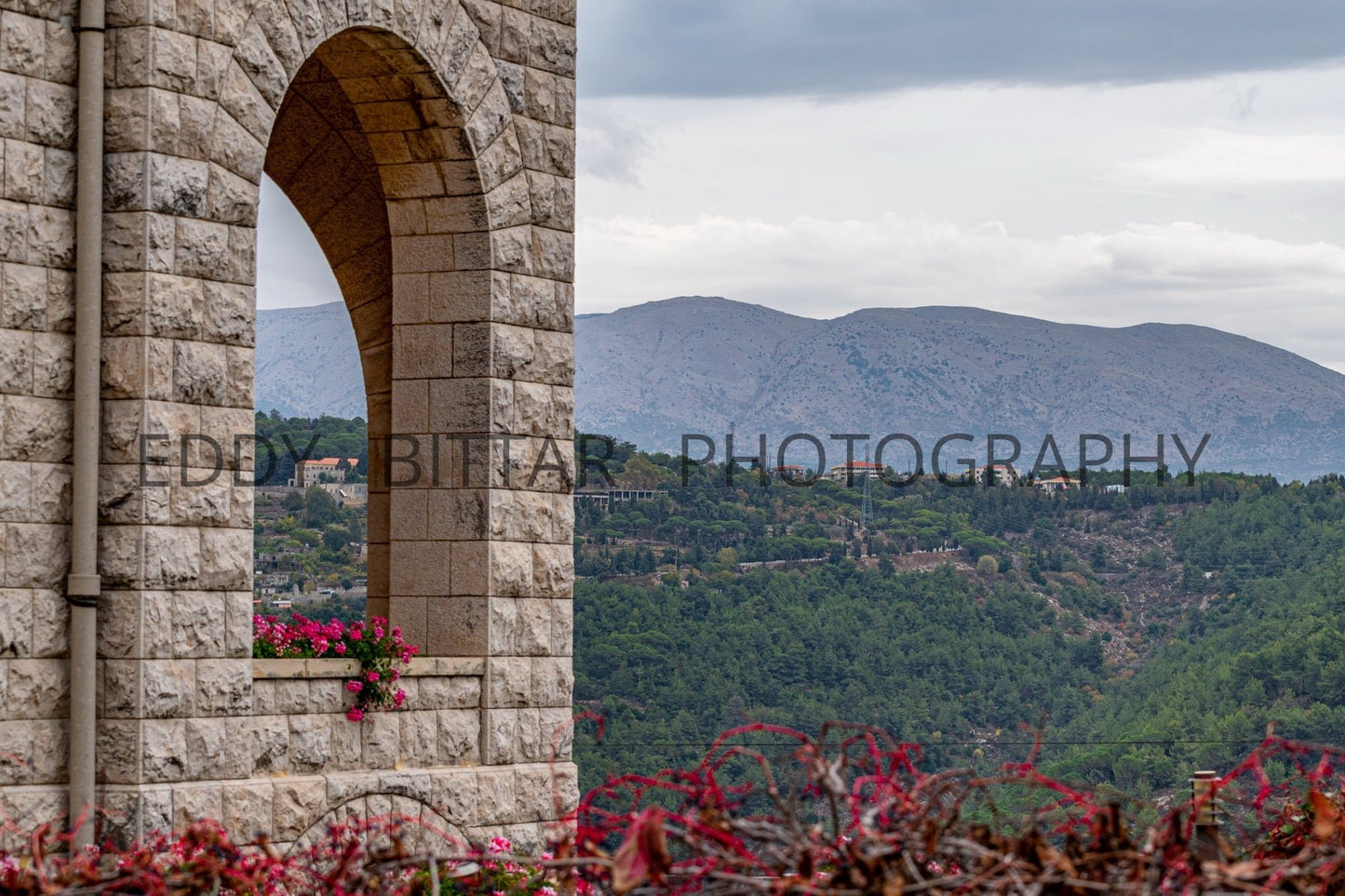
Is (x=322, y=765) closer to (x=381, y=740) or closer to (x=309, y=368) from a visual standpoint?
(x=381, y=740)

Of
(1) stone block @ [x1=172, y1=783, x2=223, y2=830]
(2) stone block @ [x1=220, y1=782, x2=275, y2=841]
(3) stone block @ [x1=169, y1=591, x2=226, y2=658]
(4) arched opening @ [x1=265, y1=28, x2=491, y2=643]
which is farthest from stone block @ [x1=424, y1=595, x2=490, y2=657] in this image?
(1) stone block @ [x1=172, y1=783, x2=223, y2=830]

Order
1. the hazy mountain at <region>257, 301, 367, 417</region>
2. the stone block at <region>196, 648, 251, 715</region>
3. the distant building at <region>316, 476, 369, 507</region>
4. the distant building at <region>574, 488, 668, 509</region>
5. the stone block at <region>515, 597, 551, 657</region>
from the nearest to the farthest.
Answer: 1. the stone block at <region>196, 648, 251, 715</region>
2. the stone block at <region>515, 597, 551, 657</region>
3. the distant building at <region>316, 476, 369, 507</region>
4. the distant building at <region>574, 488, 668, 509</region>
5. the hazy mountain at <region>257, 301, 367, 417</region>

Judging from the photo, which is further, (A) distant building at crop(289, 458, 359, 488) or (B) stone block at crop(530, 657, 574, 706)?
(A) distant building at crop(289, 458, 359, 488)

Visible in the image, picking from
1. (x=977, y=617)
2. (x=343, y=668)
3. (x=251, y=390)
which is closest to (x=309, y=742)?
(x=343, y=668)

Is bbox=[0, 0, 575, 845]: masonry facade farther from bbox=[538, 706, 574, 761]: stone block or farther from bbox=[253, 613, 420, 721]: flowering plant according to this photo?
bbox=[253, 613, 420, 721]: flowering plant

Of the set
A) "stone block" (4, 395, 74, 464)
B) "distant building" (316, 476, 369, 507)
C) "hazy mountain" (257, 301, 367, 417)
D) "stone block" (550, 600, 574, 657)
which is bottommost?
"stone block" (550, 600, 574, 657)

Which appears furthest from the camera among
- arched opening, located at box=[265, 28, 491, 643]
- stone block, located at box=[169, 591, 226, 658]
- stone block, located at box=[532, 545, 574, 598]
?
stone block, located at box=[532, 545, 574, 598]

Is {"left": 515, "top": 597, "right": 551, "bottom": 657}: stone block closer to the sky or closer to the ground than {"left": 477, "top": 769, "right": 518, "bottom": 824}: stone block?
closer to the sky
